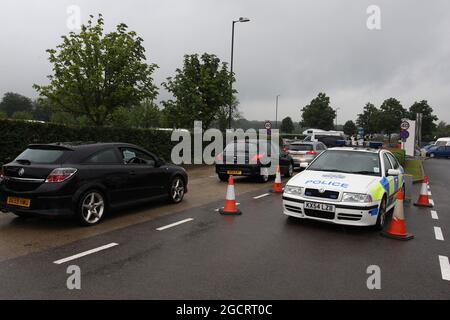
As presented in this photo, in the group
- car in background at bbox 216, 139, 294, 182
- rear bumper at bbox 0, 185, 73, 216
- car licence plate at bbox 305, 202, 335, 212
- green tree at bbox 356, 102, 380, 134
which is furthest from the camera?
green tree at bbox 356, 102, 380, 134

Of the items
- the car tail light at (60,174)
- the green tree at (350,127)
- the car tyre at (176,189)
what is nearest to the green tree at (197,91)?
the car tyre at (176,189)

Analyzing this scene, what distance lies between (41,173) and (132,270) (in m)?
2.73

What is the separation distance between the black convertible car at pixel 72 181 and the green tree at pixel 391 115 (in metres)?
86.9

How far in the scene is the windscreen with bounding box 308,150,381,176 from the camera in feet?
23.7

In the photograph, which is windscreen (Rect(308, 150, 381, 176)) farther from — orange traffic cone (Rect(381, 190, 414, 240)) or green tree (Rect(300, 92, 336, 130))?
green tree (Rect(300, 92, 336, 130))

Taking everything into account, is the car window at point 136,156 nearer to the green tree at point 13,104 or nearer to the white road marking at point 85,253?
the white road marking at point 85,253

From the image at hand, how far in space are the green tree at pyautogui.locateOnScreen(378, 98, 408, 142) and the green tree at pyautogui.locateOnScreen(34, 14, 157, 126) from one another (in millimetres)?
78255

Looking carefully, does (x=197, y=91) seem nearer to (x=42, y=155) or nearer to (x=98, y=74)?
(x=98, y=74)

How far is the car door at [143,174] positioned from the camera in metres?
7.36

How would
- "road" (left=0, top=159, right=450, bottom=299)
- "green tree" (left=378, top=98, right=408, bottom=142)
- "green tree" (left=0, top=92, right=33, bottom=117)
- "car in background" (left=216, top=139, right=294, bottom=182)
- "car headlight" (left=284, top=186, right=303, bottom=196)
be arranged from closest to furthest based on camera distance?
"road" (left=0, top=159, right=450, bottom=299) < "car headlight" (left=284, top=186, right=303, bottom=196) < "car in background" (left=216, top=139, right=294, bottom=182) < "green tree" (left=378, top=98, right=408, bottom=142) < "green tree" (left=0, top=92, right=33, bottom=117)

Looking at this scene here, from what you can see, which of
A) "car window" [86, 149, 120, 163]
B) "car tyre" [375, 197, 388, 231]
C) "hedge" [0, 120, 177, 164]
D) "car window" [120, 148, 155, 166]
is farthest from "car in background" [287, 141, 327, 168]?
"car window" [86, 149, 120, 163]

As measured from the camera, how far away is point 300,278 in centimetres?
425
